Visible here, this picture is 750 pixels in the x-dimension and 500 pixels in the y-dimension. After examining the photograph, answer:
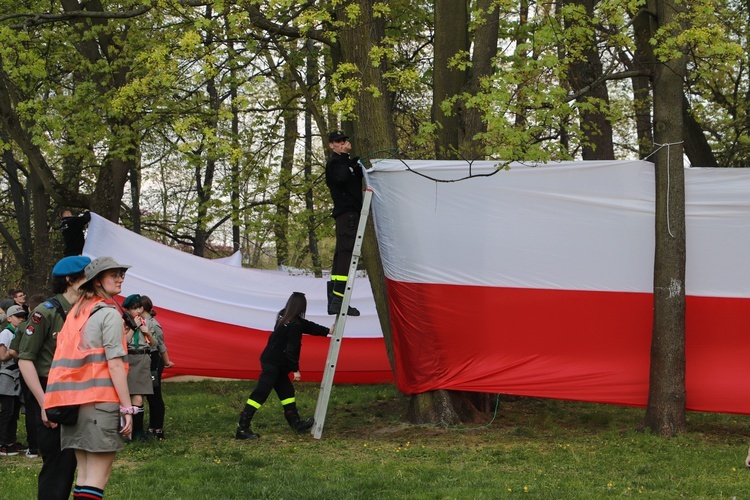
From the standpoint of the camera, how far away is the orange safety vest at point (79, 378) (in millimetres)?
Result: 5438

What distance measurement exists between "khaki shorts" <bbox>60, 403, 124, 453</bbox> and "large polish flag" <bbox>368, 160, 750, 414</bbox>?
5.74 m

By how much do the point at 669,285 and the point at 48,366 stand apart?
21.2ft

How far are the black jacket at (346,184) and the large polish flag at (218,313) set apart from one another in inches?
210

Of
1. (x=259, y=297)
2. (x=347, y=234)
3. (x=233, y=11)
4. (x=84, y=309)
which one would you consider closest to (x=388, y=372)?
(x=259, y=297)

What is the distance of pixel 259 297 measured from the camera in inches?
623

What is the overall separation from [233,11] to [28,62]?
4.75 metres

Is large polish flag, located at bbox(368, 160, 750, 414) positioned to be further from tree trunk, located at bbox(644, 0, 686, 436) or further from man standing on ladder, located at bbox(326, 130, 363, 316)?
man standing on ladder, located at bbox(326, 130, 363, 316)

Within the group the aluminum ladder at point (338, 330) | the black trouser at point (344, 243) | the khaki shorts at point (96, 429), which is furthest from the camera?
the black trouser at point (344, 243)

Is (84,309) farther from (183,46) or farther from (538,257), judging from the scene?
(538,257)

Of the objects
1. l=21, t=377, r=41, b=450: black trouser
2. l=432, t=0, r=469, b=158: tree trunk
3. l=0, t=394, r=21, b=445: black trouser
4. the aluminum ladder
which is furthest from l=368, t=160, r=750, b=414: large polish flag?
l=0, t=394, r=21, b=445: black trouser

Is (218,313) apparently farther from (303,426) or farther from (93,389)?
(93,389)

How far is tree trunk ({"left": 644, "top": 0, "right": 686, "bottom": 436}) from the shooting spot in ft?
32.8

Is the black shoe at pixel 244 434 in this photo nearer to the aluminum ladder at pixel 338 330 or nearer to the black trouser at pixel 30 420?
the aluminum ladder at pixel 338 330

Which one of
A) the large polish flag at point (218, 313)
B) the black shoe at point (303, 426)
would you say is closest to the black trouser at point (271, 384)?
the black shoe at point (303, 426)
